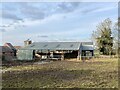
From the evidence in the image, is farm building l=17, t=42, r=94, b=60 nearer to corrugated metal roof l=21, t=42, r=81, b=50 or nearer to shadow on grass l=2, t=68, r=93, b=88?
corrugated metal roof l=21, t=42, r=81, b=50

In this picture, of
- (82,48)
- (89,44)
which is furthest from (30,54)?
(89,44)

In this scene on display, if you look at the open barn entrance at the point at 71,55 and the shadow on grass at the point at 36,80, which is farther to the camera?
the open barn entrance at the point at 71,55

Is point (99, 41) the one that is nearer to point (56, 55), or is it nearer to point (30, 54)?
point (56, 55)

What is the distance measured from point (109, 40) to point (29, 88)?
4076 cm

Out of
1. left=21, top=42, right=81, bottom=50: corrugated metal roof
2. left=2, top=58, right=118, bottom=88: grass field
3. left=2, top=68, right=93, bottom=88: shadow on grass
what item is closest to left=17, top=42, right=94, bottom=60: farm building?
left=21, top=42, right=81, bottom=50: corrugated metal roof

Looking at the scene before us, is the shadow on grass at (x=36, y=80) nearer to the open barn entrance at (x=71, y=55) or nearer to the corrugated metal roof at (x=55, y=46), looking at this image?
the open barn entrance at (x=71, y=55)

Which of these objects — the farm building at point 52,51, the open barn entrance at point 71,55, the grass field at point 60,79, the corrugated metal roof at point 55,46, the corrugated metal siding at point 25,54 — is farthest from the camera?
the corrugated metal roof at point 55,46

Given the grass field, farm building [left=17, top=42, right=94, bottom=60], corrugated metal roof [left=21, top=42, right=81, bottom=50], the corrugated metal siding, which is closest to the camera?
the grass field

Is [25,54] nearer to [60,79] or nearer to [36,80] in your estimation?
[60,79]

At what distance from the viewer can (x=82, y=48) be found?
55375 mm

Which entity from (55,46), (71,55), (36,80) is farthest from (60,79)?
(55,46)

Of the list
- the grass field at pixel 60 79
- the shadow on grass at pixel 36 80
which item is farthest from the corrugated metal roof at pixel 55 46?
the shadow on grass at pixel 36 80

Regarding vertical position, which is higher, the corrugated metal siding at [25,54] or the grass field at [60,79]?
the corrugated metal siding at [25,54]

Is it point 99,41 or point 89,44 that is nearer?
point 99,41
